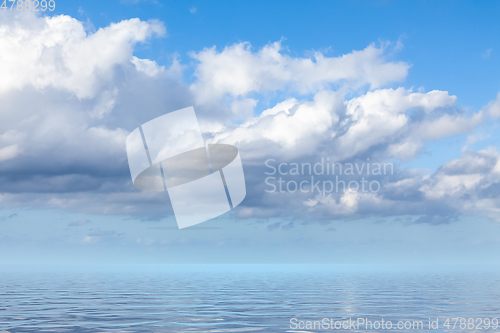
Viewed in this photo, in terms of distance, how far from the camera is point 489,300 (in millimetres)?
56125

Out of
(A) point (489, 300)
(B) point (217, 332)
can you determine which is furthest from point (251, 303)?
(A) point (489, 300)

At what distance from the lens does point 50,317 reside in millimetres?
37938

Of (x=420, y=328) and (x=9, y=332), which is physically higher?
(x=9, y=332)

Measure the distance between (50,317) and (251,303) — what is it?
21.7m

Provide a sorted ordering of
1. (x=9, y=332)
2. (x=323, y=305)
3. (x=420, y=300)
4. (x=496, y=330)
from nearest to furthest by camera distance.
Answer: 1. (x=9, y=332)
2. (x=496, y=330)
3. (x=323, y=305)
4. (x=420, y=300)

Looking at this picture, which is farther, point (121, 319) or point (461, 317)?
point (461, 317)

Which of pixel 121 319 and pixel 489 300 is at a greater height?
pixel 121 319

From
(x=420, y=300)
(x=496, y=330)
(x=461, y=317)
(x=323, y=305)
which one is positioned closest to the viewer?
(x=496, y=330)

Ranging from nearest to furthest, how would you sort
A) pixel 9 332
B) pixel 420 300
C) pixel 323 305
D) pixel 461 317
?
1. pixel 9 332
2. pixel 461 317
3. pixel 323 305
4. pixel 420 300

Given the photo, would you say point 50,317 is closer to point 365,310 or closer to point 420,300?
point 365,310

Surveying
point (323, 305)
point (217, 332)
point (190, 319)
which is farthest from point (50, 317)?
point (323, 305)

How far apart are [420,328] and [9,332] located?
28.9m

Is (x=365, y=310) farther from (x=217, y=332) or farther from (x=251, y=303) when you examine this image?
(x=217, y=332)

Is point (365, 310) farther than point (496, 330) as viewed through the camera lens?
Yes
